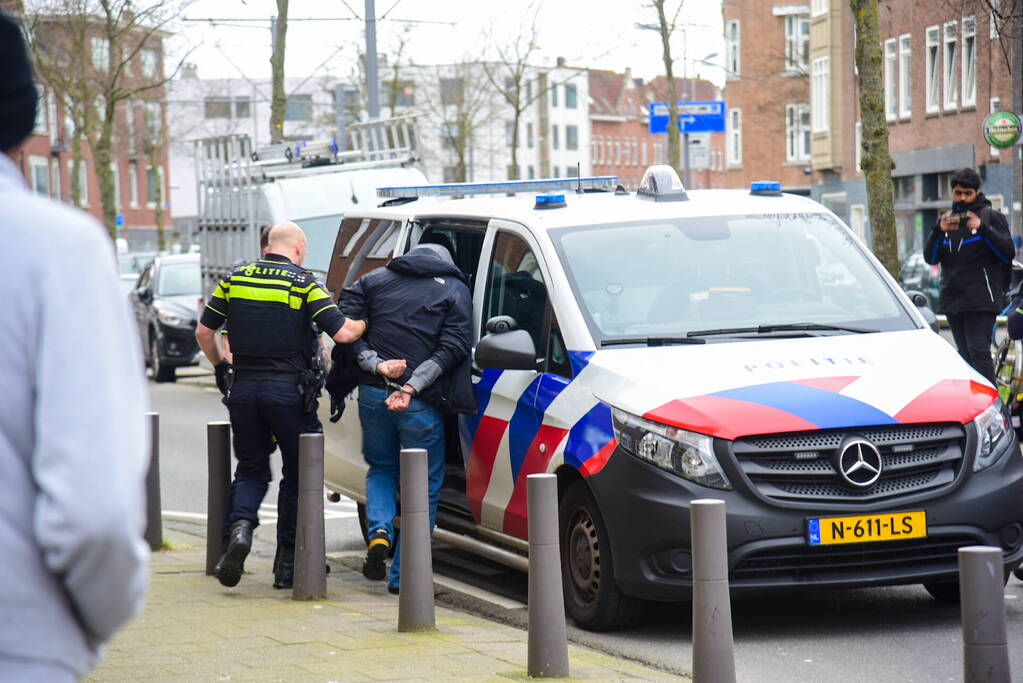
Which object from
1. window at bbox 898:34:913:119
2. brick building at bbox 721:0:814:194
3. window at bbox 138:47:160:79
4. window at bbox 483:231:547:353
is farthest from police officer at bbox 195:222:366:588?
brick building at bbox 721:0:814:194

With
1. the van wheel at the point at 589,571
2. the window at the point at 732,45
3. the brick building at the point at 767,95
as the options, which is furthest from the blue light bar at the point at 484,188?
the window at the point at 732,45

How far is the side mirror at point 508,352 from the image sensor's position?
7523 millimetres

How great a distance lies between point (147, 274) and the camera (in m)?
27.6

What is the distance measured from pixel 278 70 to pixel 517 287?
2057 cm

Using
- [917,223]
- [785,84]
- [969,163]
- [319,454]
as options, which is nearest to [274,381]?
[319,454]

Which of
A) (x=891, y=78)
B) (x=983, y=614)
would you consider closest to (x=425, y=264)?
(x=983, y=614)

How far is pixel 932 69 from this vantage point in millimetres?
43781

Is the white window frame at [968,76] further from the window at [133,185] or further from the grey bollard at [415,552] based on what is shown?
the window at [133,185]

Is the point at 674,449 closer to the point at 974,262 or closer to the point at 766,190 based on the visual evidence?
the point at 766,190

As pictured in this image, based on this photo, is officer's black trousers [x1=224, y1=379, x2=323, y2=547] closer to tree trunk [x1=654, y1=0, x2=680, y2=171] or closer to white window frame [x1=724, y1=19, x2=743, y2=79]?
tree trunk [x1=654, y1=0, x2=680, y2=171]

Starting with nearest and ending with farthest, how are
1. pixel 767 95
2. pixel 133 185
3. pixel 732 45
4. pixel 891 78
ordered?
pixel 891 78 → pixel 767 95 → pixel 732 45 → pixel 133 185

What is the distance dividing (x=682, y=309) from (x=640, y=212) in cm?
72

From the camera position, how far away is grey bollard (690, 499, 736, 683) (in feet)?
17.8

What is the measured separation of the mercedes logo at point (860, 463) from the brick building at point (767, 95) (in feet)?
189
